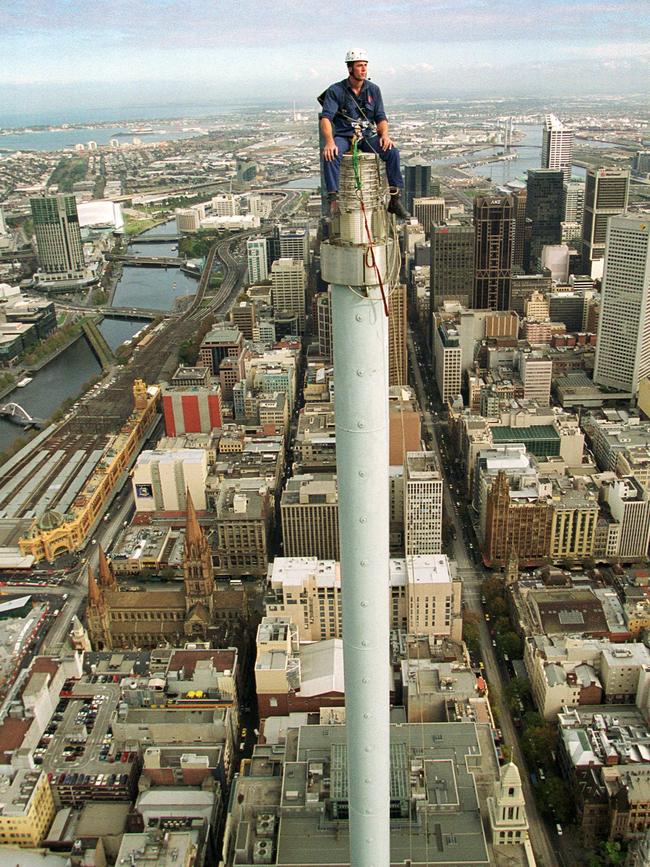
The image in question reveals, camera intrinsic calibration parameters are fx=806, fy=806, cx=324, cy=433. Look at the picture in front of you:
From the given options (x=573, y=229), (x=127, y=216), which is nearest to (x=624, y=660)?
(x=573, y=229)

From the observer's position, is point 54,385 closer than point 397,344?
No

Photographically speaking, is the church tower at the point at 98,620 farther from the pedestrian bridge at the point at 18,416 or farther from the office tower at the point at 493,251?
Answer: the office tower at the point at 493,251

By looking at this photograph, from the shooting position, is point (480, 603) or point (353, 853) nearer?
point (353, 853)

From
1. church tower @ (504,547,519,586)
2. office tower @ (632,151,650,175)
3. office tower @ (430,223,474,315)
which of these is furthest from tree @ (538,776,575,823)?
office tower @ (632,151,650,175)

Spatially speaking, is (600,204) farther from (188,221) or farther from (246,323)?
(188,221)

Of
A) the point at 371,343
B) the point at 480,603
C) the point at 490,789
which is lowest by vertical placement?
the point at 480,603

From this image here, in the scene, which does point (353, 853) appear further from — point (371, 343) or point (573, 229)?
point (573, 229)

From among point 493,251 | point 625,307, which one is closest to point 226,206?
point 493,251
